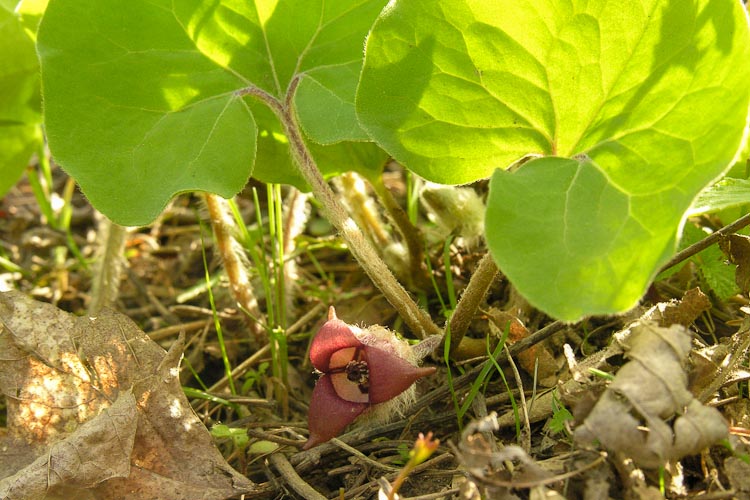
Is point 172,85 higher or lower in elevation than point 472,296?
higher

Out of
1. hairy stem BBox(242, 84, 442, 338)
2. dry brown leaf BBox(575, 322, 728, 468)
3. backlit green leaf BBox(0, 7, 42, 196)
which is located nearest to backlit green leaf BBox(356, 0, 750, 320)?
dry brown leaf BBox(575, 322, 728, 468)

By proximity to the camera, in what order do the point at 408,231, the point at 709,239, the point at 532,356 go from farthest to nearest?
1. the point at 408,231
2. the point at 532,356
3. the point at 709,239

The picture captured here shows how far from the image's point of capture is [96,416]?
1704mm

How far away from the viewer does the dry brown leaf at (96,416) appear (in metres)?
1.61

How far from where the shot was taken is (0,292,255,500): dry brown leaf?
1605mm

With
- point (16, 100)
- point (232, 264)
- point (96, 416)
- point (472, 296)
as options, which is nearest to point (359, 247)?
point (472, 296)

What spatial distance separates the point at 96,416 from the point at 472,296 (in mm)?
908

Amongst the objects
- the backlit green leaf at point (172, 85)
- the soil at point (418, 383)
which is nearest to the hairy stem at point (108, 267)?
the soil at point (418, 383)

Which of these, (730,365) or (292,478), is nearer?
(730,365)

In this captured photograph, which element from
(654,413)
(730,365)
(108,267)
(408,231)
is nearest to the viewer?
(654,413)

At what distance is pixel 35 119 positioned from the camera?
2672 mm

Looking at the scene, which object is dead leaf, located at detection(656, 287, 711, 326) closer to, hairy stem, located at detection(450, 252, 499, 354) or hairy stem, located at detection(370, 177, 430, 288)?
hairy stem, located at detection(450, 252, 499, 354)

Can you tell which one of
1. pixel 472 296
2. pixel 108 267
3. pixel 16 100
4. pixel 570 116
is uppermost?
pixel 570 116

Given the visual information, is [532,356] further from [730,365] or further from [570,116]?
[570,116]
